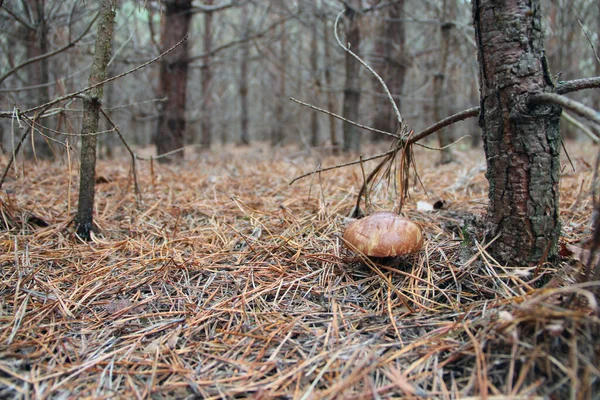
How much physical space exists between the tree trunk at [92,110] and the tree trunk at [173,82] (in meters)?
3.69

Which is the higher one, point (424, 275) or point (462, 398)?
point (424, 275)

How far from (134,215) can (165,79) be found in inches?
151

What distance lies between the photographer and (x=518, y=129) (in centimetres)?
140

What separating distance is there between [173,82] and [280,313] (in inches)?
207

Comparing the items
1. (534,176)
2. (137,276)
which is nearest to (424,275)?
(534,176)

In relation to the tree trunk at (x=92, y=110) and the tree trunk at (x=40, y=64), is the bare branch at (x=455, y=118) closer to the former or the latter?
the tree trunk at (x=92, y=110)

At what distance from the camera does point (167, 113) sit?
19.2 feet

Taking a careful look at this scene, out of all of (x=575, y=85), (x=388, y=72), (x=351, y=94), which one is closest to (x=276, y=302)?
(x=575, y=85)

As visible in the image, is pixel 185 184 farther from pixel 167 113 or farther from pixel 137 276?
pixel 167 113

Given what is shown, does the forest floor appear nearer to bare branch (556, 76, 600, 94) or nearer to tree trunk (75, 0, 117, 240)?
tree trunk (75, 0, 117, 240)

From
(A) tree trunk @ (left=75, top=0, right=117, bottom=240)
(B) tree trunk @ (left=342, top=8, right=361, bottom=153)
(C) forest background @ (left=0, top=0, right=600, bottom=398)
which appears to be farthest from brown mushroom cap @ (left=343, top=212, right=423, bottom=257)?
(B) tree trunk @ (left=342, top=8, right=361, bottom=153)

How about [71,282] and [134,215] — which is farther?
Answer: [134,215]

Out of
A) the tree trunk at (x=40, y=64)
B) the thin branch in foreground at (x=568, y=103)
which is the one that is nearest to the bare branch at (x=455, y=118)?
the thin branch in foreground at (x=568, y=103)

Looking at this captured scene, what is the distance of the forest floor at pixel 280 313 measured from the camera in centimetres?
108
